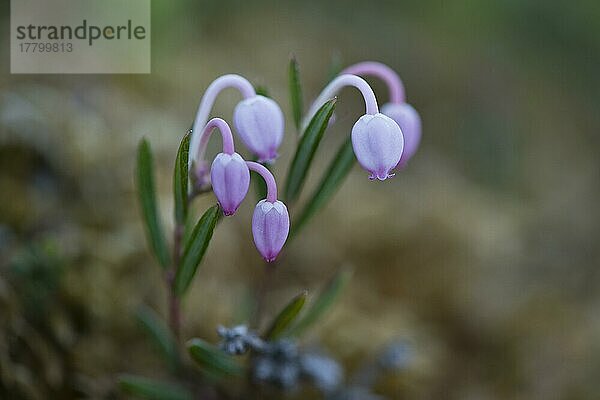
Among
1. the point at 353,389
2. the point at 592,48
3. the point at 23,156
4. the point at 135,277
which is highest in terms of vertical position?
the point at 592,48

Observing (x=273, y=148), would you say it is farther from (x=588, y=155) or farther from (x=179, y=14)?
(x=588, y=155)

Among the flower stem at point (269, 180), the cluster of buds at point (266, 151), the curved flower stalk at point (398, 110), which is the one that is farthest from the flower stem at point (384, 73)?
the flower stem at point (269, 180)

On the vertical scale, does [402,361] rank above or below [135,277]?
below

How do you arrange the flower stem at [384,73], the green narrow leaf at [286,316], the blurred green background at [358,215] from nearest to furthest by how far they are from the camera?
1. the green narrow leaf at [286,316]
2. the flower stem at [384,73]
3. the blurred green background at [358,215]

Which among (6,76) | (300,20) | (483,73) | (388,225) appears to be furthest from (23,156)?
(483,73)

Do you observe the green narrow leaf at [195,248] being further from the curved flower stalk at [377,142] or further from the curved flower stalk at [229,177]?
the curved flower stalk at [377,142]

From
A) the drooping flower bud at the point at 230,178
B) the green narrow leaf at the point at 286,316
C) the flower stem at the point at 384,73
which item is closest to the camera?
the drooping flower bud at the point at 230,178
